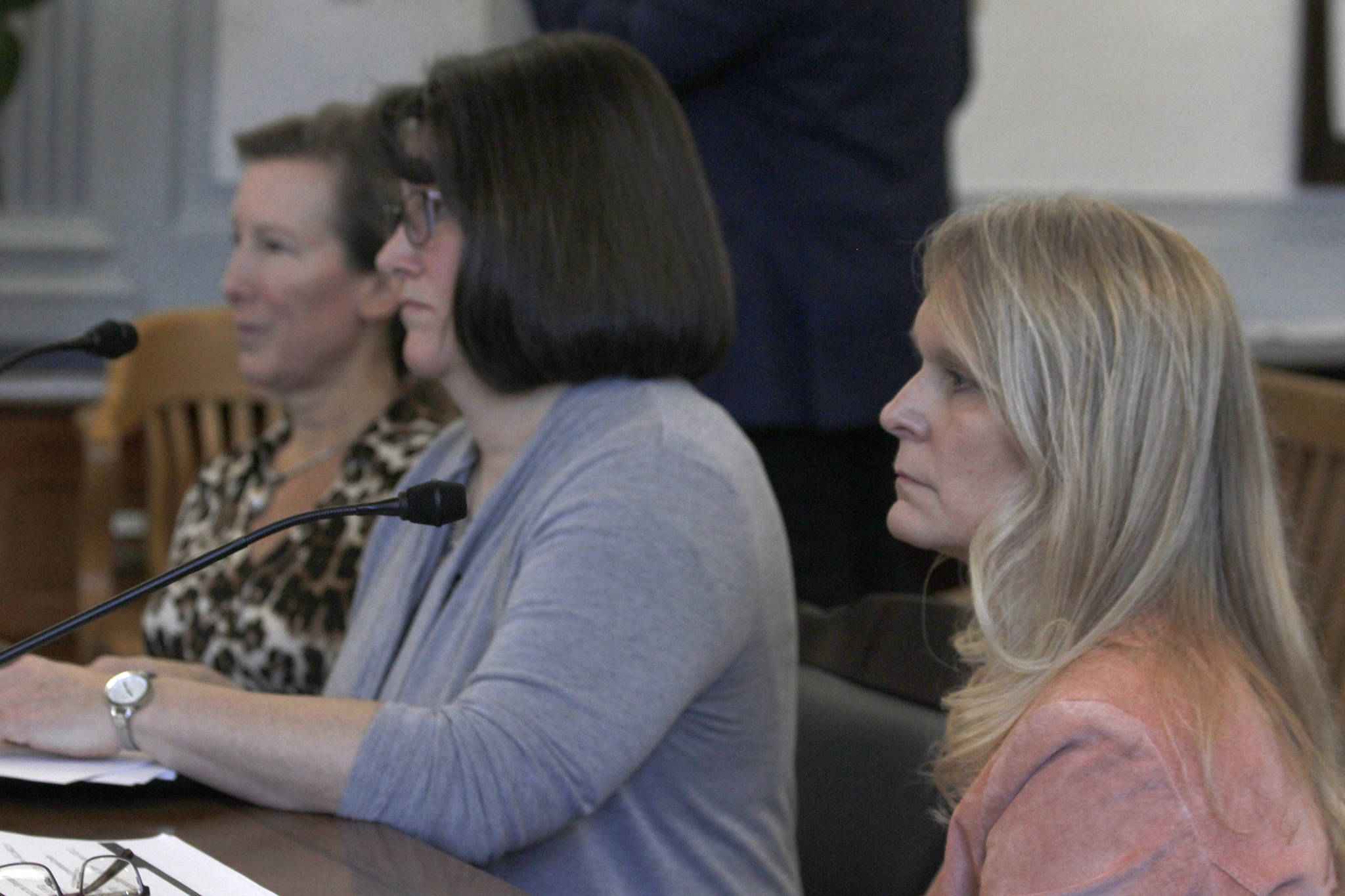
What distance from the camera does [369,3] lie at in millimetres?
2896

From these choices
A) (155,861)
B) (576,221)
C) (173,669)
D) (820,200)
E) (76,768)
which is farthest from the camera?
(820,200)

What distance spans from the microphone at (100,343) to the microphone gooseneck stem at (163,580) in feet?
0.98

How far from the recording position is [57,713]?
1129mm

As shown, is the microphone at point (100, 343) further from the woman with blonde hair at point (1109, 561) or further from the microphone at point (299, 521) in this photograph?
the woman with blonde hair at point (1109, 561)

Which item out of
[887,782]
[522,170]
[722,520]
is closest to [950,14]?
[522,170]

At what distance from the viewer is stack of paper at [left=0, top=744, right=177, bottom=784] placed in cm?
107

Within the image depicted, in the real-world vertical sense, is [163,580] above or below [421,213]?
below

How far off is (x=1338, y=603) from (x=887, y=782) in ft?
2.03

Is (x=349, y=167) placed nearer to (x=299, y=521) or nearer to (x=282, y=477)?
(x=282, y=477)

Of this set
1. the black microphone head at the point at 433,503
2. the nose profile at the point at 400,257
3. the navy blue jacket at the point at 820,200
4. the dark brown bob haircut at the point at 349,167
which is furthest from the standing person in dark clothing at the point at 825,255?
the black microphone head at the point at 433,503

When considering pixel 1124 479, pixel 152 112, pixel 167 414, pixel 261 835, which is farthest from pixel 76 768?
pixel 152 112

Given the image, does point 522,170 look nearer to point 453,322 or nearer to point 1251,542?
point 453,322

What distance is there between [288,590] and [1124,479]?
107 cm

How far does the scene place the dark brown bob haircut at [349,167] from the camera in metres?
1.96
